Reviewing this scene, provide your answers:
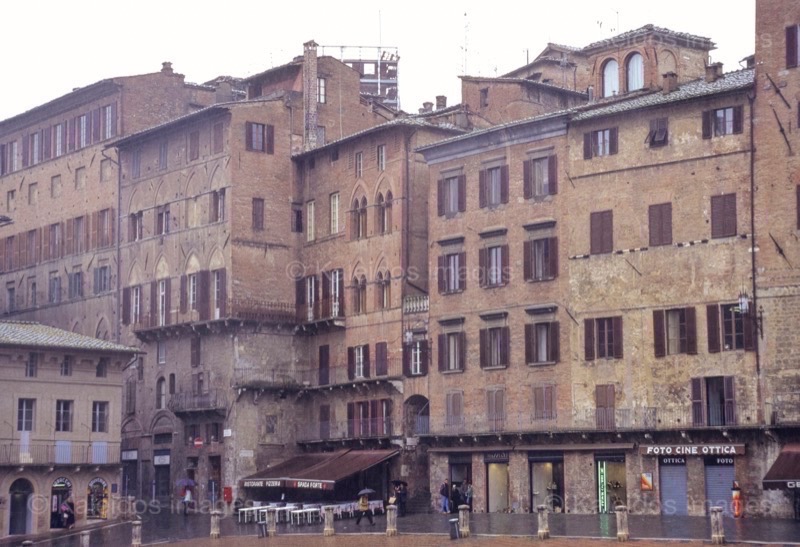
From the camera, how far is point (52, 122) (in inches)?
3669

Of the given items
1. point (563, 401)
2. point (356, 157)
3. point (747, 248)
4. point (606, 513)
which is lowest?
point (606, 513)

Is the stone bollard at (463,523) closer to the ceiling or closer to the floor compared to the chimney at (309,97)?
closer to the floor

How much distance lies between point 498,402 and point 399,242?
9579mm

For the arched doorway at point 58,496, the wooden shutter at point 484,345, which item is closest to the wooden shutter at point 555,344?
the wooden shutter at point 484,345

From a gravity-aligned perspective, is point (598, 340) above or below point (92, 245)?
below

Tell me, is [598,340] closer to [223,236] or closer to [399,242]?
[399,242]

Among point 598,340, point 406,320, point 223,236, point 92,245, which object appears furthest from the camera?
point 92,245

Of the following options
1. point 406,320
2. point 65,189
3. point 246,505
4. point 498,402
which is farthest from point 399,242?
point 65,189

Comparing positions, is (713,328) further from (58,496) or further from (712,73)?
(58,496)

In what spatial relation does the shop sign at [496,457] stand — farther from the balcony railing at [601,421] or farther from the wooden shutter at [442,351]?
the wooden shutter at [442,351]

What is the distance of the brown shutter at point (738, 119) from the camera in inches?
2387

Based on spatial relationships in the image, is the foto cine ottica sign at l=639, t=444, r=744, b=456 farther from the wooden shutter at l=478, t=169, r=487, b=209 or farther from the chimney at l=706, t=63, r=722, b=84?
the chimney at l=706, t=63, r=722, b=84

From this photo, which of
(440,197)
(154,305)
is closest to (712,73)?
(440,197)

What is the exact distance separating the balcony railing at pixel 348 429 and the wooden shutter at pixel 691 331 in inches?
652
